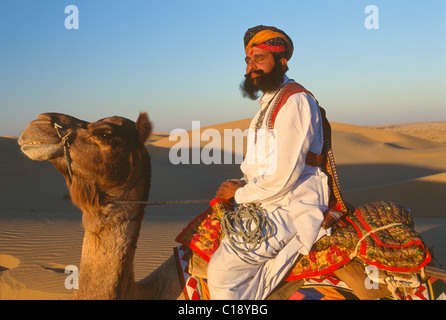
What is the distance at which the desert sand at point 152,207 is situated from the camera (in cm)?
796

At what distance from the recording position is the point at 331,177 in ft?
9.46

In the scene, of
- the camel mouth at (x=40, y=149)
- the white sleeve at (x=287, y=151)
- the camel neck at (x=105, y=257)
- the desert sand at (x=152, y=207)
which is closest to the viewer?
the camel mouth at (x=40, y=149)

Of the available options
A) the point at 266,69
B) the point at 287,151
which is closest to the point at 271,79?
the point at 266,69

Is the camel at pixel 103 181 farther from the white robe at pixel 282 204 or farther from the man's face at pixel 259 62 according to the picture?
the man's face at pixel 259 62

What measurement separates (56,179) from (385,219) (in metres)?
17.2

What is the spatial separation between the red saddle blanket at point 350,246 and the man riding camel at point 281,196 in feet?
0.29

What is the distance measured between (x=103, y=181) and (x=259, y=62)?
5.02ft

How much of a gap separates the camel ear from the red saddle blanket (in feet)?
2.34

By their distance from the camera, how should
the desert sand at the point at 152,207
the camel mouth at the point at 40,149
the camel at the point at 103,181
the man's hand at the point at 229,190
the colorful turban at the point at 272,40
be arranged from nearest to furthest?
the camel mouth at the point at 40,149
the camel at the point at 103,181
the man's hand at the point at 229,190
the colorful turban at the point at 272,40
the desert sand at the point at 152,207

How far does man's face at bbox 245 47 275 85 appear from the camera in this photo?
10.2ft

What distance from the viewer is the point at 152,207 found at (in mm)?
15586

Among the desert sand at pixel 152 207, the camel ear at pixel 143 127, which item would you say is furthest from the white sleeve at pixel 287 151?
the desert sand at pixel 152 207
